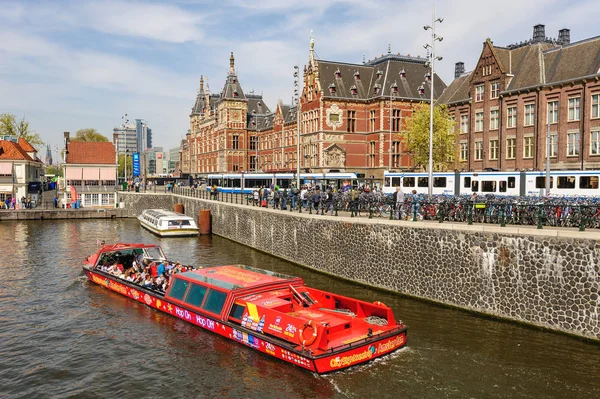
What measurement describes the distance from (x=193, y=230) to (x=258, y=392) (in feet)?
106

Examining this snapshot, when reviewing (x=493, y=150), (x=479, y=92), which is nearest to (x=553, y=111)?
(x=493, y=150)

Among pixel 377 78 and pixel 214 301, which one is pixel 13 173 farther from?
pixel 214 301

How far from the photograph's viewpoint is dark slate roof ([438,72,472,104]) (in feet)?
168

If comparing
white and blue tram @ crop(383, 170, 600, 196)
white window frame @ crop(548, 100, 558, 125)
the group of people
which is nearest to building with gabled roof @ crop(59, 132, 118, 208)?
white and blue tram @ crop(383, 170, 600, 196)

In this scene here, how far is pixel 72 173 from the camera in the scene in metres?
64.9

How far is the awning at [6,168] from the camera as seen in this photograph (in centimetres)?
6194

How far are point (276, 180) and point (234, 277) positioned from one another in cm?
4142

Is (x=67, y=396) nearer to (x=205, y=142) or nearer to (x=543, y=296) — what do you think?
(x=543, y=296)

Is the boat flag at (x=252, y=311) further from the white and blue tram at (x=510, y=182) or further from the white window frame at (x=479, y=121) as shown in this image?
the white window frame at (x=479, y=121)

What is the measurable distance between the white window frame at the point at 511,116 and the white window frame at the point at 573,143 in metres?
5.54

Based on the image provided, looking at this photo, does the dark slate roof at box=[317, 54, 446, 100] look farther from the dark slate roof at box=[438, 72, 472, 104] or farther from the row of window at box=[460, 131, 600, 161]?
the row of window at box=[460, 131, 600, 161]

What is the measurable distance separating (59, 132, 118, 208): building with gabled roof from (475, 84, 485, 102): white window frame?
47.7 m

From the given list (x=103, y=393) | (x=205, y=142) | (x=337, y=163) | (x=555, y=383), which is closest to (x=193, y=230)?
(x=337, y=163)

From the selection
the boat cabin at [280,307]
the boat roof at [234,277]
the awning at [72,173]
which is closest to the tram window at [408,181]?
the boat roof at [234,277]
